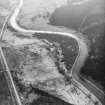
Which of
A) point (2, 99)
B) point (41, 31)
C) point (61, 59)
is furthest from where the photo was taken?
point (41, 31)

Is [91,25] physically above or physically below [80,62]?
above

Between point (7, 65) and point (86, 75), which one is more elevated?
point (7, 65)

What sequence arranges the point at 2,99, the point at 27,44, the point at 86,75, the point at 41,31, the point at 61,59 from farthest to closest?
the point at 41,31, the point at 27,44, the point at 61,59, the point at 86,75, the point at 2,99

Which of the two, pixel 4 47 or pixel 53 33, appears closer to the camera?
pixel 4 47

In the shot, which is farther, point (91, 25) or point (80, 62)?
point (91, 25)

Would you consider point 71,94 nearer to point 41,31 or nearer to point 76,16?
point 41,31

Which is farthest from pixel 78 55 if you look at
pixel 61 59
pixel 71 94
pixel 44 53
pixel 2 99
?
pixel 2 99

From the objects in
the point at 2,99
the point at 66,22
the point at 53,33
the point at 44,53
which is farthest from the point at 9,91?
the point at 66,22

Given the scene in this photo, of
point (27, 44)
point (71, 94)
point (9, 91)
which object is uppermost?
point (27, 44)

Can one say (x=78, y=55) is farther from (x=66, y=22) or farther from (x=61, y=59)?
(x=66, y=22)

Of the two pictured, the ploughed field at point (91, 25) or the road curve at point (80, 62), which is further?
the ploughed field at point (91, 25)

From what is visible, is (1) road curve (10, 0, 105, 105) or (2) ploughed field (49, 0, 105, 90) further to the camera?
(2) ploughed field (49, 0, 105, 90)
